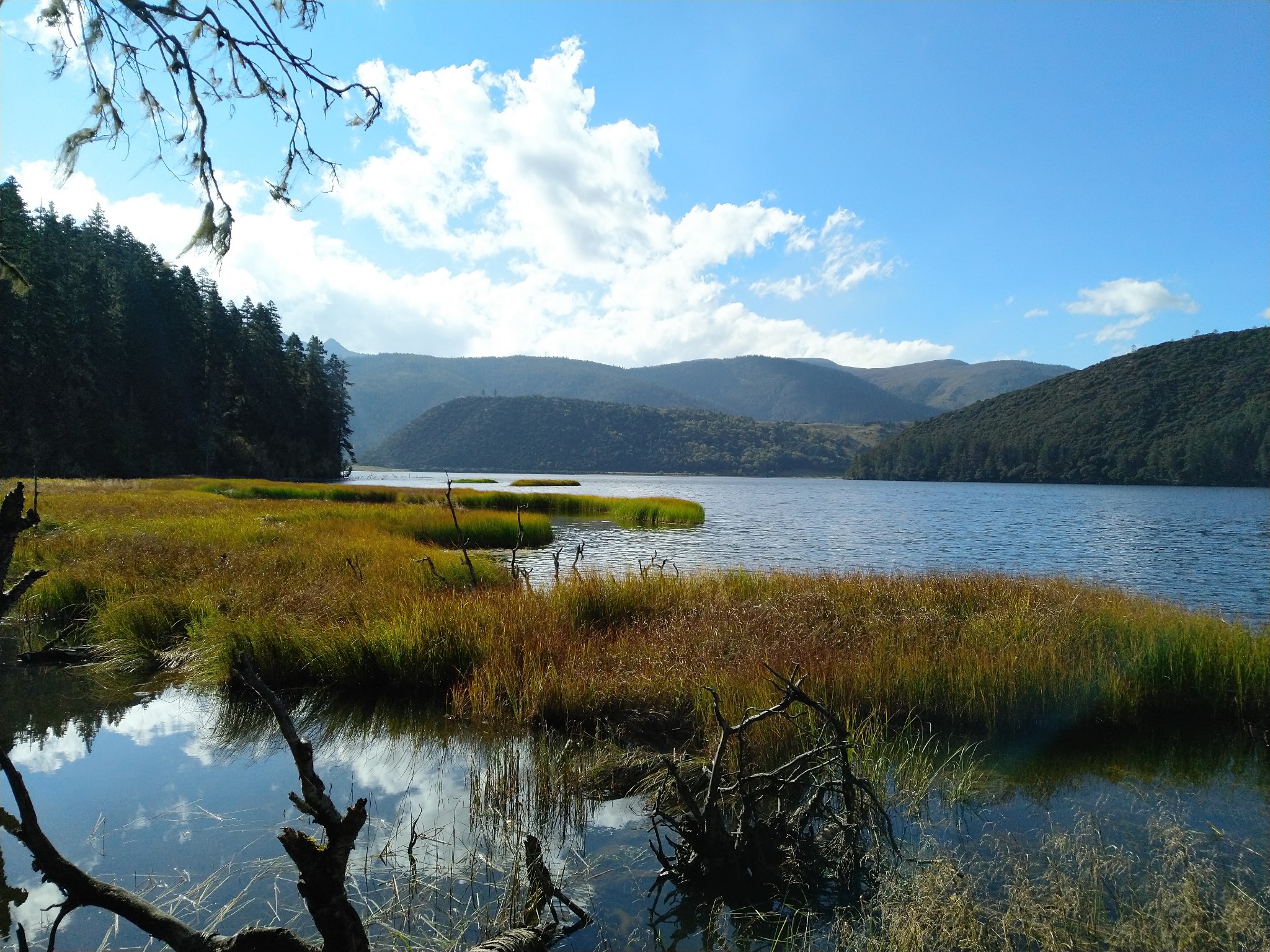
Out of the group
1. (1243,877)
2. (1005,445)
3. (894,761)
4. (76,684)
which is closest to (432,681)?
(76,684)

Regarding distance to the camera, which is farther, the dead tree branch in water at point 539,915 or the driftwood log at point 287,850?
the dead tree branch in water at point 539,915

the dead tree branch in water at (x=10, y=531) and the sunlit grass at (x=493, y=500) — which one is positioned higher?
the dead tree branch in water at (x=10, y=531)

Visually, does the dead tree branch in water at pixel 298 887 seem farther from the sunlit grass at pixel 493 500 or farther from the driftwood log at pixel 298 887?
the sunlit grass at pixel 493 500

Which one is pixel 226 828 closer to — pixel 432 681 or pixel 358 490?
pixel 432 681

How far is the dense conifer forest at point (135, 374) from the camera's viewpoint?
46.2 metres

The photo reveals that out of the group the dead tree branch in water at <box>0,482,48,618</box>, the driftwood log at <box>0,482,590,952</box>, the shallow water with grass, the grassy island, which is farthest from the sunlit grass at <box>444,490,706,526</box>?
the driftwood log at <box>0,482,590,952</box>

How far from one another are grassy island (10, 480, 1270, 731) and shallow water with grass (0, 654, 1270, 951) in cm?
55

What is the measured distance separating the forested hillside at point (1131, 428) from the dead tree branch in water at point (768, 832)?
12074 cm

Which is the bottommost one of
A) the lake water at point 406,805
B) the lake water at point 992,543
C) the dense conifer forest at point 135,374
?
the lake water at point 992,543

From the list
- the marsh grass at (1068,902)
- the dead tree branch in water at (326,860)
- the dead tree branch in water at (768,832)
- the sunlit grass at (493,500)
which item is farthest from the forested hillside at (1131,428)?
the dead tree branch in water at (326,860)

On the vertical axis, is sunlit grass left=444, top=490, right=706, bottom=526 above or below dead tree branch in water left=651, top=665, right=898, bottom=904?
below

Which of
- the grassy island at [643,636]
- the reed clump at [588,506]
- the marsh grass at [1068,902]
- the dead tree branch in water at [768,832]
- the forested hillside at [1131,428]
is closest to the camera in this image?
the marsh grass at [1068,902]

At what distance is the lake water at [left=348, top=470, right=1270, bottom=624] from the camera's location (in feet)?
60.6

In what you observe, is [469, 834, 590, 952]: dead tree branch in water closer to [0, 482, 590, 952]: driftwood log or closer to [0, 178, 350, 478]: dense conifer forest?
[0, 482, 590, 952]: driftwood log
